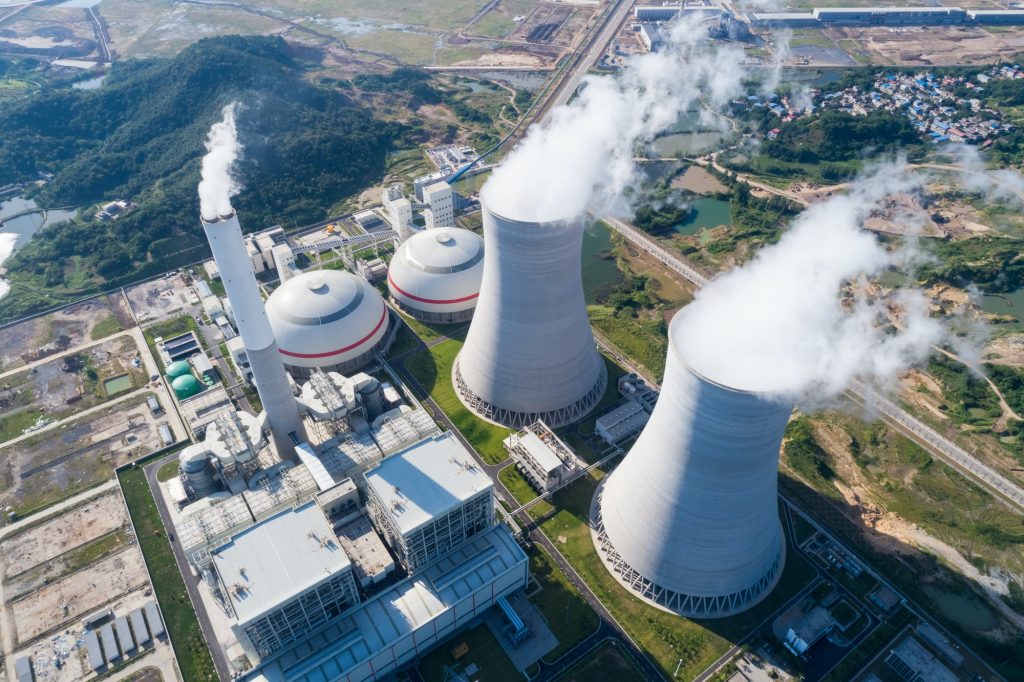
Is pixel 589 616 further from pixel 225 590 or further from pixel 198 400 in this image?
pixel 198 400

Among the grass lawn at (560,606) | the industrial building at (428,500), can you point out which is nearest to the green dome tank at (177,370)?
the industrial building at (428,500)

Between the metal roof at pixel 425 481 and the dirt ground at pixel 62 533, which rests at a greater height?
the metal roof at pixel 425 481

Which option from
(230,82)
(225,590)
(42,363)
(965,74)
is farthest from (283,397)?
(965,74)

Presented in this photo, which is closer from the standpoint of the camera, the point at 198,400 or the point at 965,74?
the point at 198,400

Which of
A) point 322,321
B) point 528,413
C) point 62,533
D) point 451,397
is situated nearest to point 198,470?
point 62,533

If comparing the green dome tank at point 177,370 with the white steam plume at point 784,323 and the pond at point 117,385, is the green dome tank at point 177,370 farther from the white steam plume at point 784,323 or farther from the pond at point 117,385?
the white steam plume at point 784,323

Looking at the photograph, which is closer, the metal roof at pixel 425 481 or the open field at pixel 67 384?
the metal roof at pixel 425 481

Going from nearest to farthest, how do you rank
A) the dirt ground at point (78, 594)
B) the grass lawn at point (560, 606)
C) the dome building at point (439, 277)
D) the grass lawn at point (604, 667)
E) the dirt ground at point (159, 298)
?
1. the grass lawn at point (604, 667)
2. the grass lawn at point (560, 606)
3. the dirt ground at point (78, 594)
4. the dome building at point (439, 277)
5. the dirt ground at point (159, 298)
